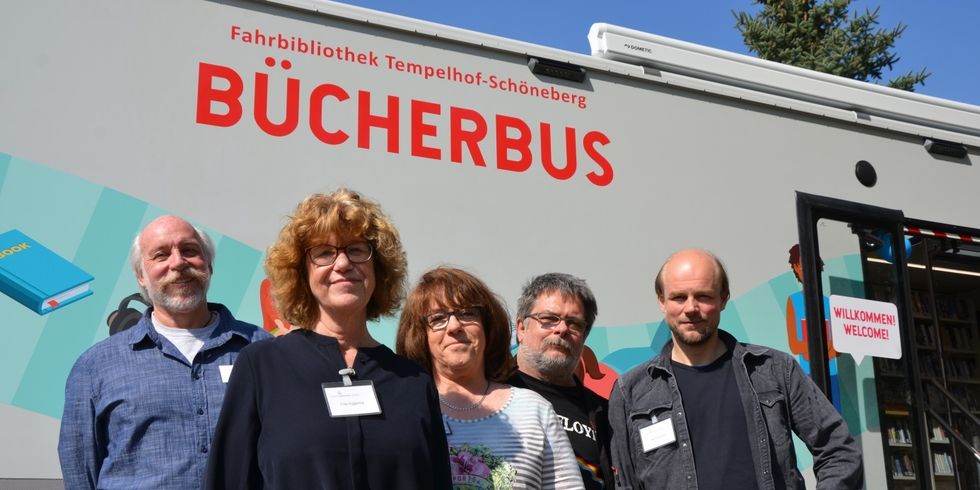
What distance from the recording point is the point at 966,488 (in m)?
4.65

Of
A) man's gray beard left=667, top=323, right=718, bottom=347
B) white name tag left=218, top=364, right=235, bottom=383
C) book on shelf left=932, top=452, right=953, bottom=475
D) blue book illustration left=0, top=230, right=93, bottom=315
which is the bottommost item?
book on shelf left=932, top=452, right=953, bottom=475

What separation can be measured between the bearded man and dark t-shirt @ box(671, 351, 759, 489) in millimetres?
285

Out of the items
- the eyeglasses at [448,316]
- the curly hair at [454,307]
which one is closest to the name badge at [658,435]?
the curly hair at [454,307]

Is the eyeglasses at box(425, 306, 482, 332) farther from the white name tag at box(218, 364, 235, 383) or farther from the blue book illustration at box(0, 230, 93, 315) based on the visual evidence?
the blue book illustration at box(0, 230, 93, 315)

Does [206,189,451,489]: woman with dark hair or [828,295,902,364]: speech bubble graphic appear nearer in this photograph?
[206,189,451,489]: woman with dark hair

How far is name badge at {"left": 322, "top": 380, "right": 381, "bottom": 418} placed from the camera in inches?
76.4

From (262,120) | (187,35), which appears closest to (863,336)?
(262,120)

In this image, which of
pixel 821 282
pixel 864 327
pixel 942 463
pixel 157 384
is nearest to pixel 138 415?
pixel 157 384

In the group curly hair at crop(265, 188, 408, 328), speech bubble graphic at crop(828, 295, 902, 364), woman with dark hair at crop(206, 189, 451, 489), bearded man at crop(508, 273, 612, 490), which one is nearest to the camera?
woman with dark hair at crop(206, 189, 451, 489)

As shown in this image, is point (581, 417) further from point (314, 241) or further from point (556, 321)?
point (314, 241)

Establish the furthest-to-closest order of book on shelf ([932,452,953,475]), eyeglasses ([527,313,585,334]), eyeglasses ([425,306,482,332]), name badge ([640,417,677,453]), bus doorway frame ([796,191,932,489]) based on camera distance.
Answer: book on shelf ([932,452,953,475]), bus doorway frame ([796,191,932,489]), eyeglasses ([527,313,585,334]), name badge ([640,417,677,453]), eyeglasses ([425,306,482,332])

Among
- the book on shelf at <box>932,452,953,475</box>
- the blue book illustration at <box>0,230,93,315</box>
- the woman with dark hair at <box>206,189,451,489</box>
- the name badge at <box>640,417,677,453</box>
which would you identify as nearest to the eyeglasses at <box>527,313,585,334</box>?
the name badge at <box>640,417,677,453</box>

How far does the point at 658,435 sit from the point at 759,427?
270mm

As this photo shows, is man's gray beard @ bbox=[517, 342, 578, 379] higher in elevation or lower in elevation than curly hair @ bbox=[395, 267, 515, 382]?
lower
